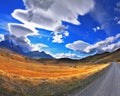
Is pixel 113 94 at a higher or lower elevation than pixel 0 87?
lower

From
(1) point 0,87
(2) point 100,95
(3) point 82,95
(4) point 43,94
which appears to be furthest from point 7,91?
(2) point 100,95

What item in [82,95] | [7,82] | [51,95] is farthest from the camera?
[7,82]

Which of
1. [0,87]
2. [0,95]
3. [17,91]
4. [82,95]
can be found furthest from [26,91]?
[82,95]

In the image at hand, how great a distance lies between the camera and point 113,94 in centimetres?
2381

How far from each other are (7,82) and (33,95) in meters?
5.63

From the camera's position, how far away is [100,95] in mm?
22688

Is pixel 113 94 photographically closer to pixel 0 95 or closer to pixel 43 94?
pixel 43 94

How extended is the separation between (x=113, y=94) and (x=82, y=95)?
11.1 feet

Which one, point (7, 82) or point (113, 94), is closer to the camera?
point (113, 94)

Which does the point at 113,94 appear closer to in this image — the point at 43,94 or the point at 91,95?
the point at 91,95

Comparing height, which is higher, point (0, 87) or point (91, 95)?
point (0, 87)

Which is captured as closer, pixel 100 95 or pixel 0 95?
pixel 0 95

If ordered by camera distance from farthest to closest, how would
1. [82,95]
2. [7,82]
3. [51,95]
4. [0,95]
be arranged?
[7,82] → [51,95] → [82,95] → [0,95]

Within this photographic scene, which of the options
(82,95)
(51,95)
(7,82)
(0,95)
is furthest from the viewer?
(7,82)
